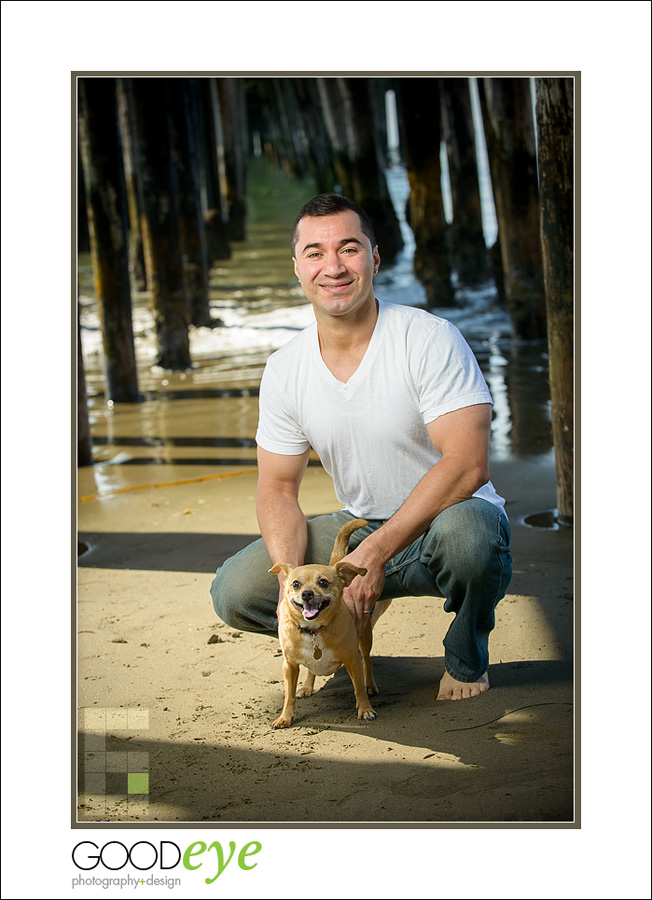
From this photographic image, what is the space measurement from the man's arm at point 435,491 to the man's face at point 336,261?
0.43 meters

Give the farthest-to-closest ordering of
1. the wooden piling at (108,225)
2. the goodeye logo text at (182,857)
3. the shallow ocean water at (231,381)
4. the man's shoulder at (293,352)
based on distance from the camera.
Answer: the wooden piling at (108,225)
the shallow ocean water at (231,381)
the man's shoulder at (293,352)
the goodeye logo text at (182,857)

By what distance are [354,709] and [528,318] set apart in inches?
227

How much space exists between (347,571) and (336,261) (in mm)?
856

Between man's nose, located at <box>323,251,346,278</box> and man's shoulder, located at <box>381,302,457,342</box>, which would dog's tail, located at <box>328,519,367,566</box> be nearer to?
man's shoulder, located at <box>381,302,457,342</box>

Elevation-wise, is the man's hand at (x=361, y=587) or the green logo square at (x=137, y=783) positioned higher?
the man's hand at (x=361, y=587)

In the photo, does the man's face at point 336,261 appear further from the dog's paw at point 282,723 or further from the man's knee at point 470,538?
the dog's paw at point 282,723

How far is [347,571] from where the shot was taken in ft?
8.75

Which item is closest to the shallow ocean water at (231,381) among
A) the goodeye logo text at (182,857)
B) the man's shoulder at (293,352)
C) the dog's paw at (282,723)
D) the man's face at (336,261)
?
the man's shoulder at (293,352)

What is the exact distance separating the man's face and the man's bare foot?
3.64 feet

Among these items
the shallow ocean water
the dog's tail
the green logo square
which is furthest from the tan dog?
the shallow ocean water

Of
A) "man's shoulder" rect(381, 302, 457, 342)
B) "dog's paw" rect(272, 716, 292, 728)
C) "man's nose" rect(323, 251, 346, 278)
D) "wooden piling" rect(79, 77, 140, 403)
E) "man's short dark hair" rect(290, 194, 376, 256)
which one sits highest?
"wooden piling" rect(79, 77, 140, 403)

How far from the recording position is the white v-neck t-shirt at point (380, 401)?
278 centimetres

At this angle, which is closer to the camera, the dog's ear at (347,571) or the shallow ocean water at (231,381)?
the dog's ear at (347,571)

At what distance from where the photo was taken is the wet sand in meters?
2.47
